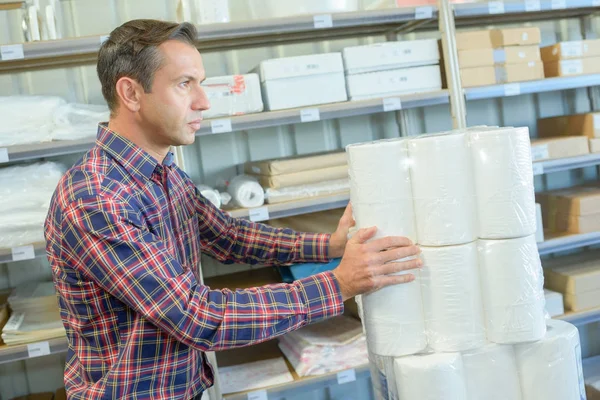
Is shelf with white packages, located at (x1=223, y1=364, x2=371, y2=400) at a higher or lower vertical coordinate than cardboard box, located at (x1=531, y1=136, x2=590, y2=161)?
lower

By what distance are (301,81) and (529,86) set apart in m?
1.06

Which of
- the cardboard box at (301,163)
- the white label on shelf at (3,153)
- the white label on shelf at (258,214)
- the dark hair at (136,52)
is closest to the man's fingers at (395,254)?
the dark hair at (136,52)

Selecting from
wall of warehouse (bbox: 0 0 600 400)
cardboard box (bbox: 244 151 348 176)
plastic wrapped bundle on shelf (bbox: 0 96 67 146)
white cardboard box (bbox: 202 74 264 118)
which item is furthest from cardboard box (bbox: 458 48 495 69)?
plastic wrapped bundle on shelf (bbox: 0 96 67 146)

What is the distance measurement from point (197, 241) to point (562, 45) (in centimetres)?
201

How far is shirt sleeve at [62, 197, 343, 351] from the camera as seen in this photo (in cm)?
138

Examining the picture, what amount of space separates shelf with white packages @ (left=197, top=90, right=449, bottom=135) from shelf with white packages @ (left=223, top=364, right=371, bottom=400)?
104cm

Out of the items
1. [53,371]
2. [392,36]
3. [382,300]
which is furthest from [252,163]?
[382,300]

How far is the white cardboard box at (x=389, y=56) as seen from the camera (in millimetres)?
2682

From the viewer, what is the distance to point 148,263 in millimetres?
1380

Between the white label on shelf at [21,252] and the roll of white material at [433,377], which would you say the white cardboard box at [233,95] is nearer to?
the white label on shelf at [21,252]

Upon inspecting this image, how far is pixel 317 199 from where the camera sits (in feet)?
8.52

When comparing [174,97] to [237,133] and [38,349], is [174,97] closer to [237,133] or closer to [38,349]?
[38,349]

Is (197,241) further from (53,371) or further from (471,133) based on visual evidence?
(53,371)

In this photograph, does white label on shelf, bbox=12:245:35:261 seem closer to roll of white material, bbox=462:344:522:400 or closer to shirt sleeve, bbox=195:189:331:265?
shirt sleeve, bbox=195:189:331:265
